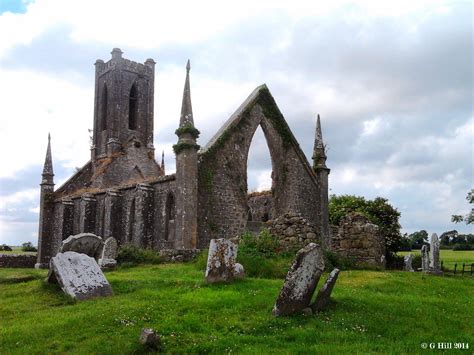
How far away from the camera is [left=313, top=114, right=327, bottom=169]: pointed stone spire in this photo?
30250 millimetres

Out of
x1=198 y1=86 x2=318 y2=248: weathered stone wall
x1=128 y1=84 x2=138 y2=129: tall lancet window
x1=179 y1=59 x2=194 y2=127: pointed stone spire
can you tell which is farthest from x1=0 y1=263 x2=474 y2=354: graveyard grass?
x1=128 y1=84 x2=138 y2=129: tall lancet window

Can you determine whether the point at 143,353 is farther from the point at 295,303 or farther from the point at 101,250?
the point at 101,250

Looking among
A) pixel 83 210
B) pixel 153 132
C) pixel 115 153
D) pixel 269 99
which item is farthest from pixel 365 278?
pixel 153 132

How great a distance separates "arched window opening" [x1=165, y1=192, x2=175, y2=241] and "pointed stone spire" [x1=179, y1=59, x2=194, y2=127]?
587 centimetres

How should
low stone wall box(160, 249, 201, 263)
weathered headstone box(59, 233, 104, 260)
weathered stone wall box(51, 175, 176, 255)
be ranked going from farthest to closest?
weathered stone wall box(51, 175, 176, 255) → low stone wall box(160, 249, 201, 263) → weathered headstone box(59, 233, 104, 260)

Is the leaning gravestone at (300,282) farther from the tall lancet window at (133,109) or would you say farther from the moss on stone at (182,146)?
the tall lancet window at (133,109)

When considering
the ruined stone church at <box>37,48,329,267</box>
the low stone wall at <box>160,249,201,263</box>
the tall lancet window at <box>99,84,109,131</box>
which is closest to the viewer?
the low stone wall at <box>160,249,201,263</box>

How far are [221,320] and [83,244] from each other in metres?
9.85

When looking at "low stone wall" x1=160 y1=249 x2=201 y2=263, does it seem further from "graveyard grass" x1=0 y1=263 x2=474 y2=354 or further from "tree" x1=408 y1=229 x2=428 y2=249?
"tree" x1=408 y1=229 x2=428 y2=249

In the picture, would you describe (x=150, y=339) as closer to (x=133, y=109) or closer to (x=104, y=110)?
(x=133, y=109)

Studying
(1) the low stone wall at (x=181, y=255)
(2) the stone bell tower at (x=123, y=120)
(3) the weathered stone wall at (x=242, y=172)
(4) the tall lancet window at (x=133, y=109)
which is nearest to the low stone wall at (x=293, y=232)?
(1) the low stone wall at (x=181, y=255)

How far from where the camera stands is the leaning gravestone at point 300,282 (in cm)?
959

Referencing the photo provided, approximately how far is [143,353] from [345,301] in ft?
16.3

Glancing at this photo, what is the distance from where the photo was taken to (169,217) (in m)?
27.4
